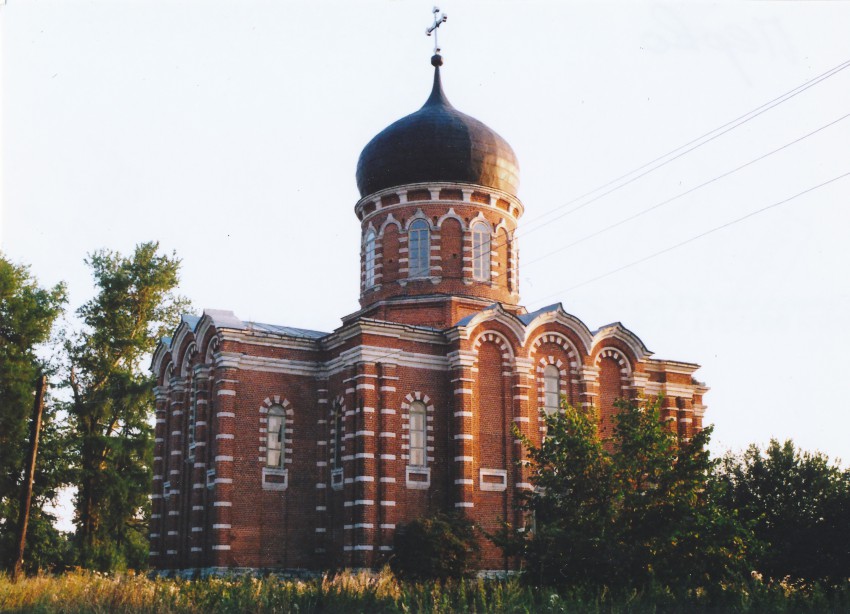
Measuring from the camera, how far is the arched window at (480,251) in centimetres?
3375

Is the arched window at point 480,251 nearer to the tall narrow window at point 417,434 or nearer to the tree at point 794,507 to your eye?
the tall narrow window at point 417,434

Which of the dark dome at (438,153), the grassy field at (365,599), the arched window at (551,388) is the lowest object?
the grassy field at (365,599)

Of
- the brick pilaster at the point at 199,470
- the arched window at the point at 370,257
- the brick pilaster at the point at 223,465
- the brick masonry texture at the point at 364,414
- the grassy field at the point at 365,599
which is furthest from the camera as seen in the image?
the arched window at the point at 370,257

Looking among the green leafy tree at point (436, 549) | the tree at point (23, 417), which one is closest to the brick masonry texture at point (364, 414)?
the green leafy tree at point (436, 549)

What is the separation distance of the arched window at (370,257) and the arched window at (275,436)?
21.6 feet

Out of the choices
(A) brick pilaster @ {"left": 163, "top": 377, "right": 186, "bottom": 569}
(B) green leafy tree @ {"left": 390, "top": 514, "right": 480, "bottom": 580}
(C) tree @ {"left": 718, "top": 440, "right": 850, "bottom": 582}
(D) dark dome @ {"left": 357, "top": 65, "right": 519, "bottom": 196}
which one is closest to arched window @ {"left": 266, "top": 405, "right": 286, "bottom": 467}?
(A) brick pilaster @ {"left": 163, "top": 377, "right": 186, "bottom": 569}

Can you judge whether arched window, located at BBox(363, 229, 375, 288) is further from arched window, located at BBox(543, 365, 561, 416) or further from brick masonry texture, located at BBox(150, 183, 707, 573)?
arched window, located at BBox(543, 365, 561, 416)

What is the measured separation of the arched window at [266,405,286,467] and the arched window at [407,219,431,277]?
699 cm

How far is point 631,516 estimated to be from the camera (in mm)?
19469

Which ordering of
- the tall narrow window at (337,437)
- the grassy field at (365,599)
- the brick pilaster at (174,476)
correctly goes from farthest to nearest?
1. the brick pilaster at (174,476)
2. the tall narrow window at (337,437)
3. the grassy field at (365,599)

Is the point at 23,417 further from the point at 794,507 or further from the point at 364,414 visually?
the point at 794,507

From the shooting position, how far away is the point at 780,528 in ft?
82.6

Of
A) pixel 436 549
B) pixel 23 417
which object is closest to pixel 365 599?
pixel 436 549

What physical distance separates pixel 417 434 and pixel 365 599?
42.0 feet
